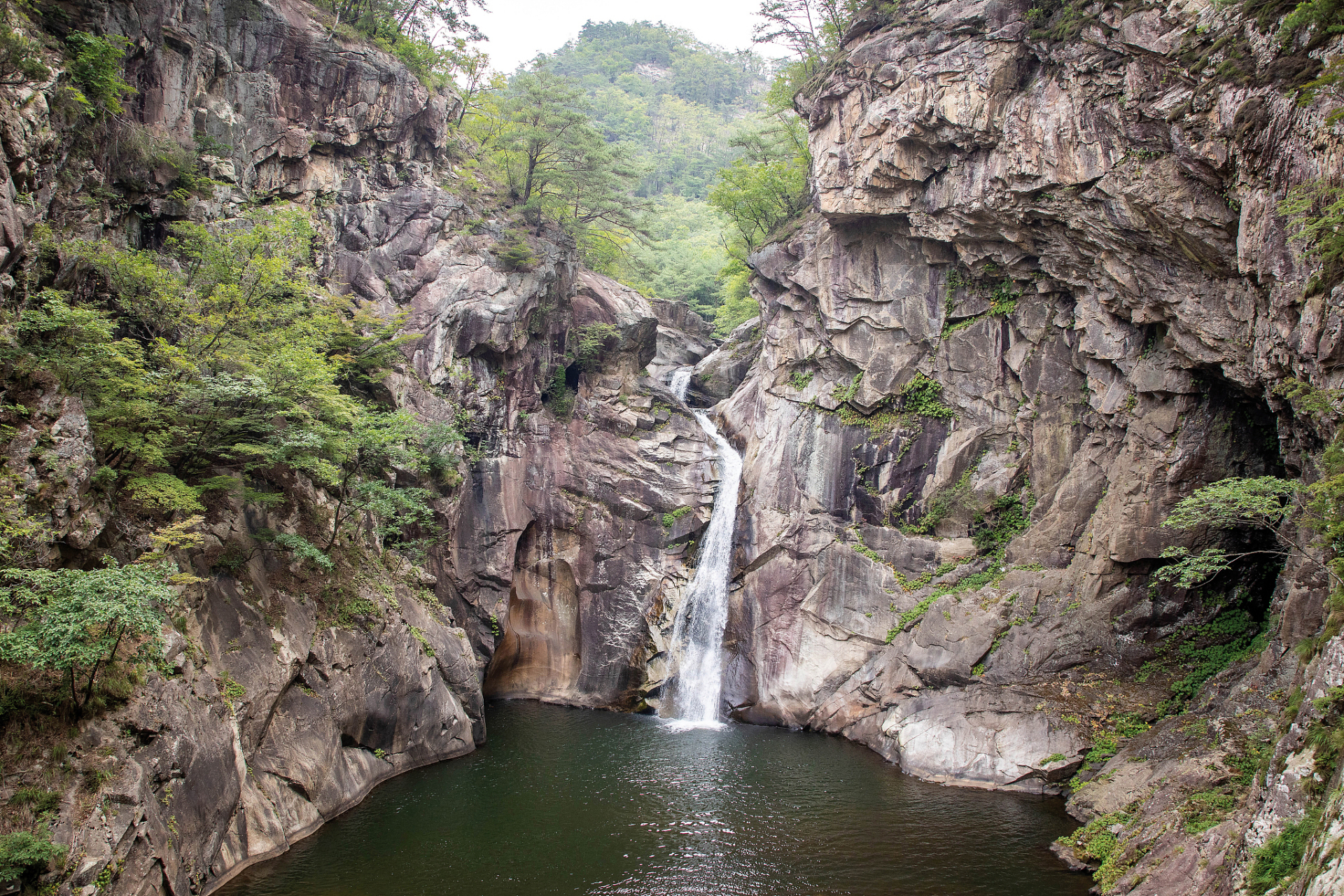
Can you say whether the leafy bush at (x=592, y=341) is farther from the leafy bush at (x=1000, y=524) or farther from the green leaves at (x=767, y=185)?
the leafy bush at (x=1000, y=524)

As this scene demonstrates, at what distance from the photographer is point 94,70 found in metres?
13.3

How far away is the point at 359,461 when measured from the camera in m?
18.7

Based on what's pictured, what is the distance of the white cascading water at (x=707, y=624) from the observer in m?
23.0

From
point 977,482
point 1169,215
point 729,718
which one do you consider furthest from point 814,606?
point 1169,215

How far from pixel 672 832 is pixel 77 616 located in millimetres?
10230

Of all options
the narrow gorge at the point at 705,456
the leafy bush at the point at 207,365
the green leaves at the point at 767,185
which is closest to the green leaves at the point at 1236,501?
the narrow gorge at the point at 705,456

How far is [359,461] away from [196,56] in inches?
431

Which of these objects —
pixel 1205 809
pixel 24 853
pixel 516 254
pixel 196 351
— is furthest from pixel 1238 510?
Result: pixel 516 254

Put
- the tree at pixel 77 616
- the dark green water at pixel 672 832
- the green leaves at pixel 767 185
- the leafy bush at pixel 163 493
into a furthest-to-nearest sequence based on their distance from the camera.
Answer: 1. the green leaves at pixel 767 185
2. the dark green water at pixel 672 832
3. the leafy bush at pixel 163 493
4. the tree at pixel 77 616

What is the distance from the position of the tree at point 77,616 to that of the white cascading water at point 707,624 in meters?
16.1

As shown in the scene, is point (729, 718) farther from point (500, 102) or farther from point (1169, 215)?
point (500, 102)

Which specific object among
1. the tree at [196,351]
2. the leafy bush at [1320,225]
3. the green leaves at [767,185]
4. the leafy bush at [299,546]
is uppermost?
the green leaves at [767,185]

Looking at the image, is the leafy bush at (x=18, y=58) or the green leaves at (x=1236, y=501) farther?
the green leaves at (x=1236, y=501)

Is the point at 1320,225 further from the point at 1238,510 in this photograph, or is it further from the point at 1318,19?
the point at 1238,510
